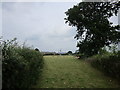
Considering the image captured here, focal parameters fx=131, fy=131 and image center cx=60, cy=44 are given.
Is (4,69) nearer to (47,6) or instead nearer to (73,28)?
(47,6)

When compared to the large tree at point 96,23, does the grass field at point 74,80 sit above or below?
below

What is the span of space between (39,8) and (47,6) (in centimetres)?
66

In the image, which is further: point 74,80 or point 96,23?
point 96,23

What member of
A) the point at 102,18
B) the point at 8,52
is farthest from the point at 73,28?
the point at 8,52

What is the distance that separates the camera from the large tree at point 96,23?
43.2 feet

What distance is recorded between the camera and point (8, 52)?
10.0 ft

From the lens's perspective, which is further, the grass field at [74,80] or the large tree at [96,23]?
the large tree at [96,23]

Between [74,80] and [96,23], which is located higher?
[96,23]

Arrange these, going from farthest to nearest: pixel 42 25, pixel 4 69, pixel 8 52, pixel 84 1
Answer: pixel 84 1 → pixel 42 25 → pixel 8 52 → pixel 4 69

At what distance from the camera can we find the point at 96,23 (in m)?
13.6

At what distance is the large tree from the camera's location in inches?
518

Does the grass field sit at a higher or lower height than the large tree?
lower

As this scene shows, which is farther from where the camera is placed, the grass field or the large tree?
the large tree

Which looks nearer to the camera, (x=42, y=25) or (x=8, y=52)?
(x=8, y=52)
